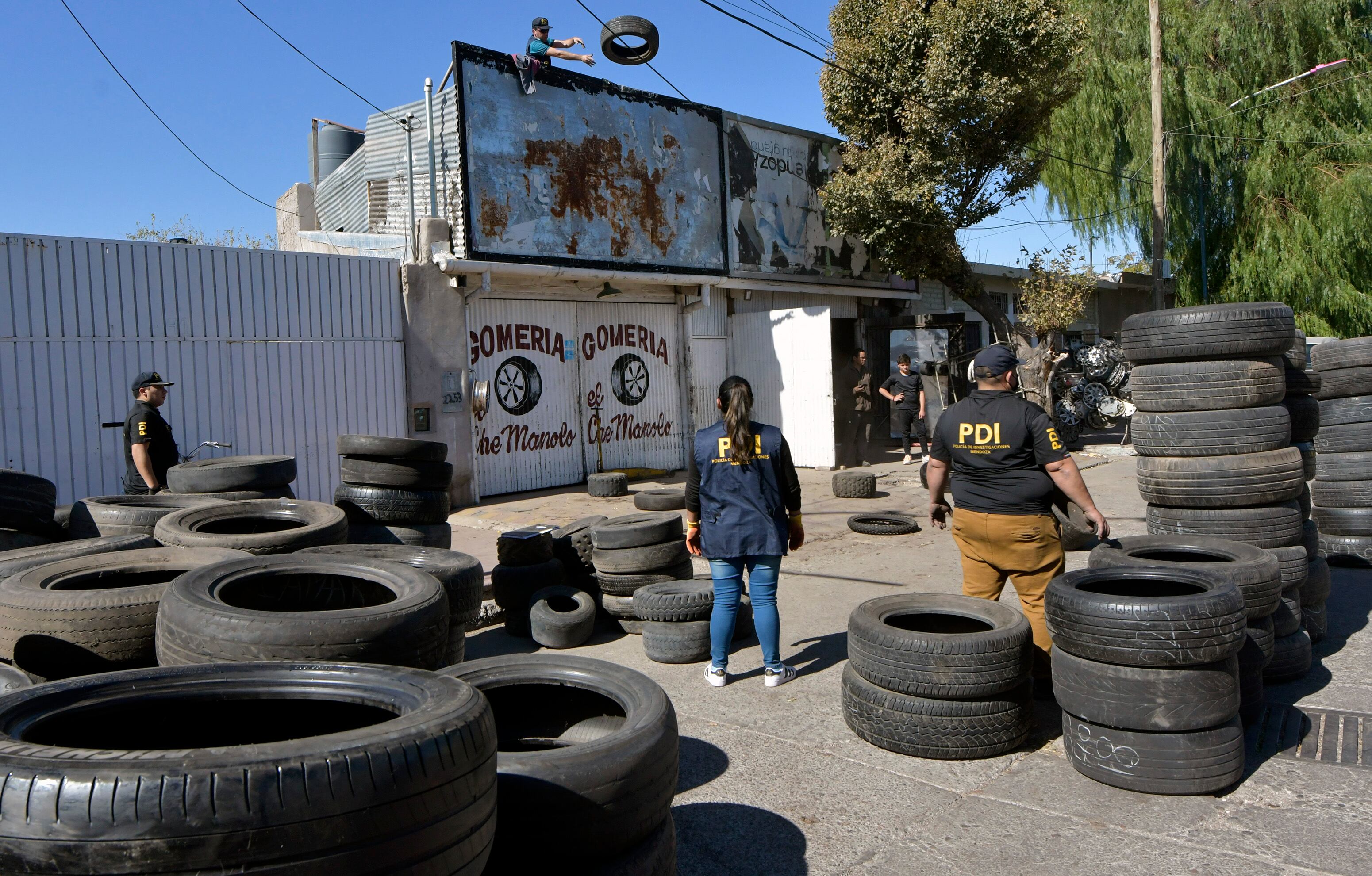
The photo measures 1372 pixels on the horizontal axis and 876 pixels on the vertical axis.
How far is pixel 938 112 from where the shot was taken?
16.2m

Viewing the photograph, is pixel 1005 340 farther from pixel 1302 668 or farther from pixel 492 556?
pixel 1302 668

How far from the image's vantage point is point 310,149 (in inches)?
733

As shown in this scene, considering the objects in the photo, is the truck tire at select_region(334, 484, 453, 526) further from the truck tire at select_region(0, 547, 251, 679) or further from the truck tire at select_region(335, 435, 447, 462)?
the truck tire at select_region(0, 547, 251, 679)

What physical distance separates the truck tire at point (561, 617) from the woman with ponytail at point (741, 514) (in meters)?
1.35

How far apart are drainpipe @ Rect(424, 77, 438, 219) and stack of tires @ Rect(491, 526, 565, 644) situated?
6858 mm

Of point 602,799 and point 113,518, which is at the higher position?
point 113,518

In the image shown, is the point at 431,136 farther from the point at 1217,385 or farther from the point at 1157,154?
the point at 1157,154

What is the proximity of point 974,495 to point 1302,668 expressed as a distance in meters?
2.22

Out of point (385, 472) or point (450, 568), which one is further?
point (385, 472)

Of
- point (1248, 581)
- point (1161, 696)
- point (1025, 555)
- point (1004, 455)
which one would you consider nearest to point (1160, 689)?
point (1161, 696)

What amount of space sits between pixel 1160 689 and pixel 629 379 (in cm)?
1225

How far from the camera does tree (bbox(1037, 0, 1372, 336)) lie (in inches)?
827

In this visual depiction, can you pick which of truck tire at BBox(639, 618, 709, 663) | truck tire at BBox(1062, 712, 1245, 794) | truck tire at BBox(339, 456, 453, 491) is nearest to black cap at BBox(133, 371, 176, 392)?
truck tire at BBox(339, 456, 453, 491)

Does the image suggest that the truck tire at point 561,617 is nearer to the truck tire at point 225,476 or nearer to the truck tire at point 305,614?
the truck tire at point 305,614
